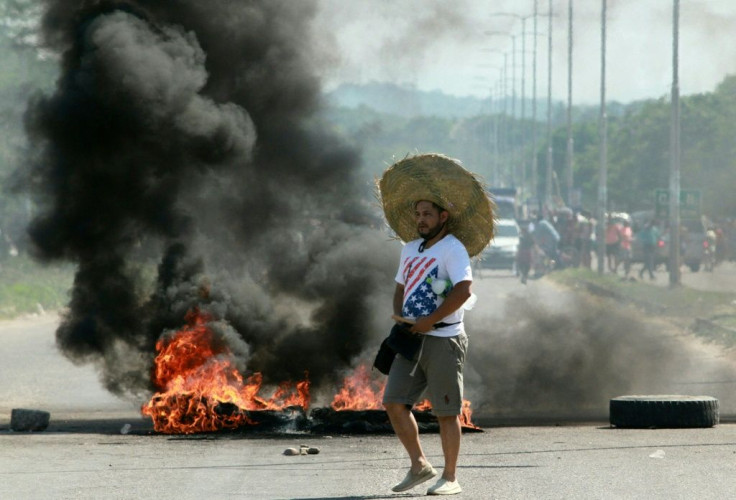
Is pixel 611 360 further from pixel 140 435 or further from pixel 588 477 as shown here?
pixel 588 477

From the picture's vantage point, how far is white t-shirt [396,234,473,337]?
732 cm

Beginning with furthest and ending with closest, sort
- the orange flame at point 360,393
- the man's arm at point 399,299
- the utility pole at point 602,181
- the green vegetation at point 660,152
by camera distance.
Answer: the green vegetation at point 660,152 → the utility pole at point 602,181 → the orange flame at point 360,393 → the man's arm at point 399,299

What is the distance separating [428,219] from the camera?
7.52 meters

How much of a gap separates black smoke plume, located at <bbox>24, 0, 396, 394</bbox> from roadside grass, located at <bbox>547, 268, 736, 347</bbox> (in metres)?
9.08

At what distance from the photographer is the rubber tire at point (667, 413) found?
10.7m

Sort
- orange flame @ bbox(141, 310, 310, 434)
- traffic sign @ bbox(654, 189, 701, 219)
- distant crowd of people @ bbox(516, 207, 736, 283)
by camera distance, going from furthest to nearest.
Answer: distant crowd of people @ bbox(516, 207, 736, 283)
traffic sign @ bbox(654, 189, 701, 219)
orange flame @ bbox(141, 310, 310, 434)

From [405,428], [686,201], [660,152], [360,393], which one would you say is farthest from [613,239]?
[405,428]

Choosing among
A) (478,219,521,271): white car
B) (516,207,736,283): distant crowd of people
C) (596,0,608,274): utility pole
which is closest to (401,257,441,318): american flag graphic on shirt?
(516,207,736,283): distant crowd of people

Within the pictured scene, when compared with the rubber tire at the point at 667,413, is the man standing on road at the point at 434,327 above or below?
above

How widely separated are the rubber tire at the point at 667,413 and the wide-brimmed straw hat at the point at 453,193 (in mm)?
3420

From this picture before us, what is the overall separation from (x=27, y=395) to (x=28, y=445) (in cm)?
461

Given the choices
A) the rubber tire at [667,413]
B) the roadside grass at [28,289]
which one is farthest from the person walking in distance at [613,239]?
the rubber tire at [667,413]

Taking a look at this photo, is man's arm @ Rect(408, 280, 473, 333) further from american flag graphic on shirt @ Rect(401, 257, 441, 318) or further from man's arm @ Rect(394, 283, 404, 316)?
man's arm @ Rect(394, 283, 404, 316)

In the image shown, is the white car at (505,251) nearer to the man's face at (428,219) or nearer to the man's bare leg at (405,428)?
the man's face at (428,219)
